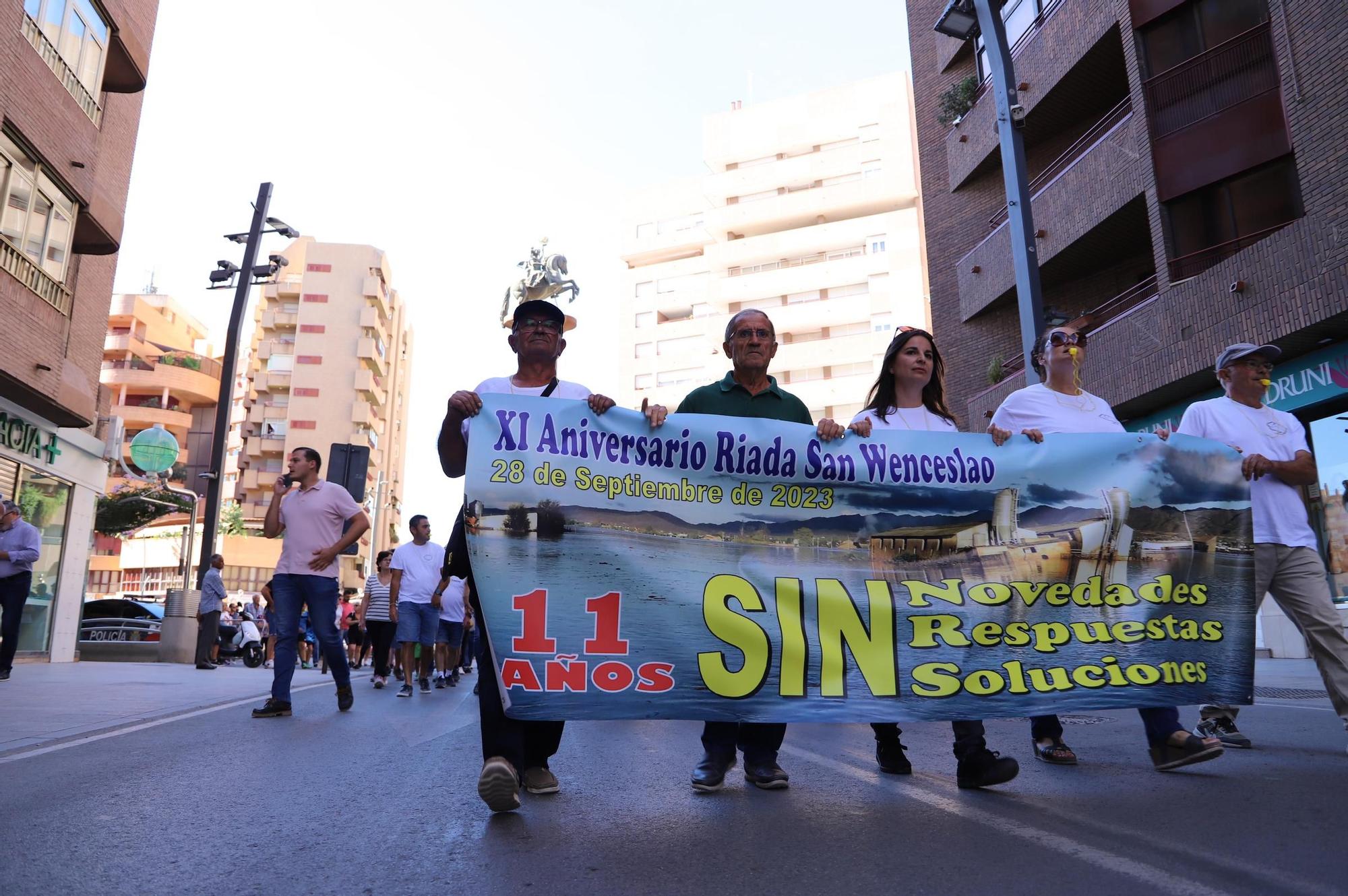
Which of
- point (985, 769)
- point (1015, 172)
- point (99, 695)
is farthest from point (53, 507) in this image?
point (985, 769)

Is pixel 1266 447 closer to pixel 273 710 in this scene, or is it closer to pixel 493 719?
pixel 493 719

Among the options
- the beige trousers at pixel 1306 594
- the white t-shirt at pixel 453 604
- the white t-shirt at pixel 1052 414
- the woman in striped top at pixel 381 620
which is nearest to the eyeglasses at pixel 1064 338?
the white t-shirt at pixel 1052 414

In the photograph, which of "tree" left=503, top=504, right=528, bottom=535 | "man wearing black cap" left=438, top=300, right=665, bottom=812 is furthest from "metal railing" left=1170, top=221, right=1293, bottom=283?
"tree" left=503, top=504, right=528, bottom=535

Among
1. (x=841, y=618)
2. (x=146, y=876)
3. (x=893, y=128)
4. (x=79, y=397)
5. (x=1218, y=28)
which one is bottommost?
(x=146, y=876)

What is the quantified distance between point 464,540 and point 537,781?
1.05 metres

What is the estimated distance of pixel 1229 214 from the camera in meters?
16.9

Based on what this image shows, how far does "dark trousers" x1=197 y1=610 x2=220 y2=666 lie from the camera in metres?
18.8

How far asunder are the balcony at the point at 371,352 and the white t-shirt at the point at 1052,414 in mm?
72726

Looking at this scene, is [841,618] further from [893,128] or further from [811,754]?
[893,128]

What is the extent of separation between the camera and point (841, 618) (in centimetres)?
441

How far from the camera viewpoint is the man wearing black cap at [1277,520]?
17.4 feet

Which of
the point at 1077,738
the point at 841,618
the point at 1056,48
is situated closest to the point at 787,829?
the point at 841,618

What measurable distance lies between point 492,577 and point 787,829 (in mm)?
1414

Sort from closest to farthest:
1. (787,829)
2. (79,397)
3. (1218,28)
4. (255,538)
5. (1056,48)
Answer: (787,829) → (1218,28) → (79,397) → (1056,48) → (255,538)
